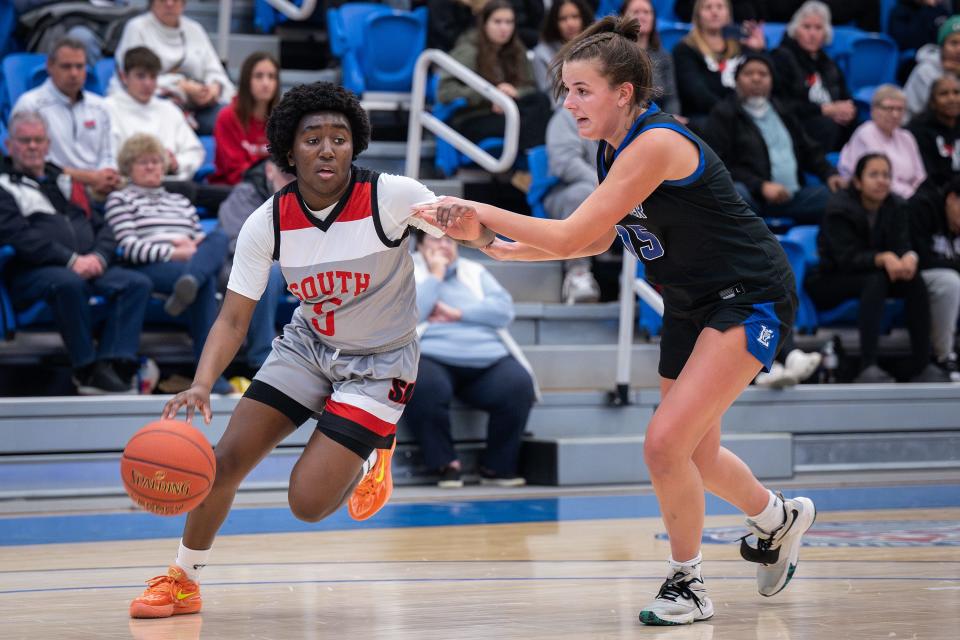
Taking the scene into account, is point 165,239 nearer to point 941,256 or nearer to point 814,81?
point 941,256

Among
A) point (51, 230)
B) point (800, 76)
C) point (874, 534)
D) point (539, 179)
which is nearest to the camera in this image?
point (874, 534)

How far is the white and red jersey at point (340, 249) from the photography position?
4.12 meters

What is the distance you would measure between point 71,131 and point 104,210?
0.67 meters

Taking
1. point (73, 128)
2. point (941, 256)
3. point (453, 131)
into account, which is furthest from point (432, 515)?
point (941, 256)

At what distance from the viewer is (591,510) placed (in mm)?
6574

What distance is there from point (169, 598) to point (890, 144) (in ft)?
23.3

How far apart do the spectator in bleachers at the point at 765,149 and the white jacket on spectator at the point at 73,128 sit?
3.89 m

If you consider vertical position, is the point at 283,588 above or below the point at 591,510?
above

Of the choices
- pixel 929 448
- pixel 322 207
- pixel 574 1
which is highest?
pixel 574 1

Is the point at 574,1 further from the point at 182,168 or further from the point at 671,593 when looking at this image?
the point at 671,593

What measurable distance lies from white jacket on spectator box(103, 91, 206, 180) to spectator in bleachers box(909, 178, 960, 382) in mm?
4744

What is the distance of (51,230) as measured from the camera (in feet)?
23.2

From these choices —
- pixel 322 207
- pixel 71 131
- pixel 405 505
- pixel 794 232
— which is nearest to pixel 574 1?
pixel 794 232

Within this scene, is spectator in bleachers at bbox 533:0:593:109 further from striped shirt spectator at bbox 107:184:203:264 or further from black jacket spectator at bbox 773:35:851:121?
Answer: striped shirt spectator at bbox 107:184:203:264
